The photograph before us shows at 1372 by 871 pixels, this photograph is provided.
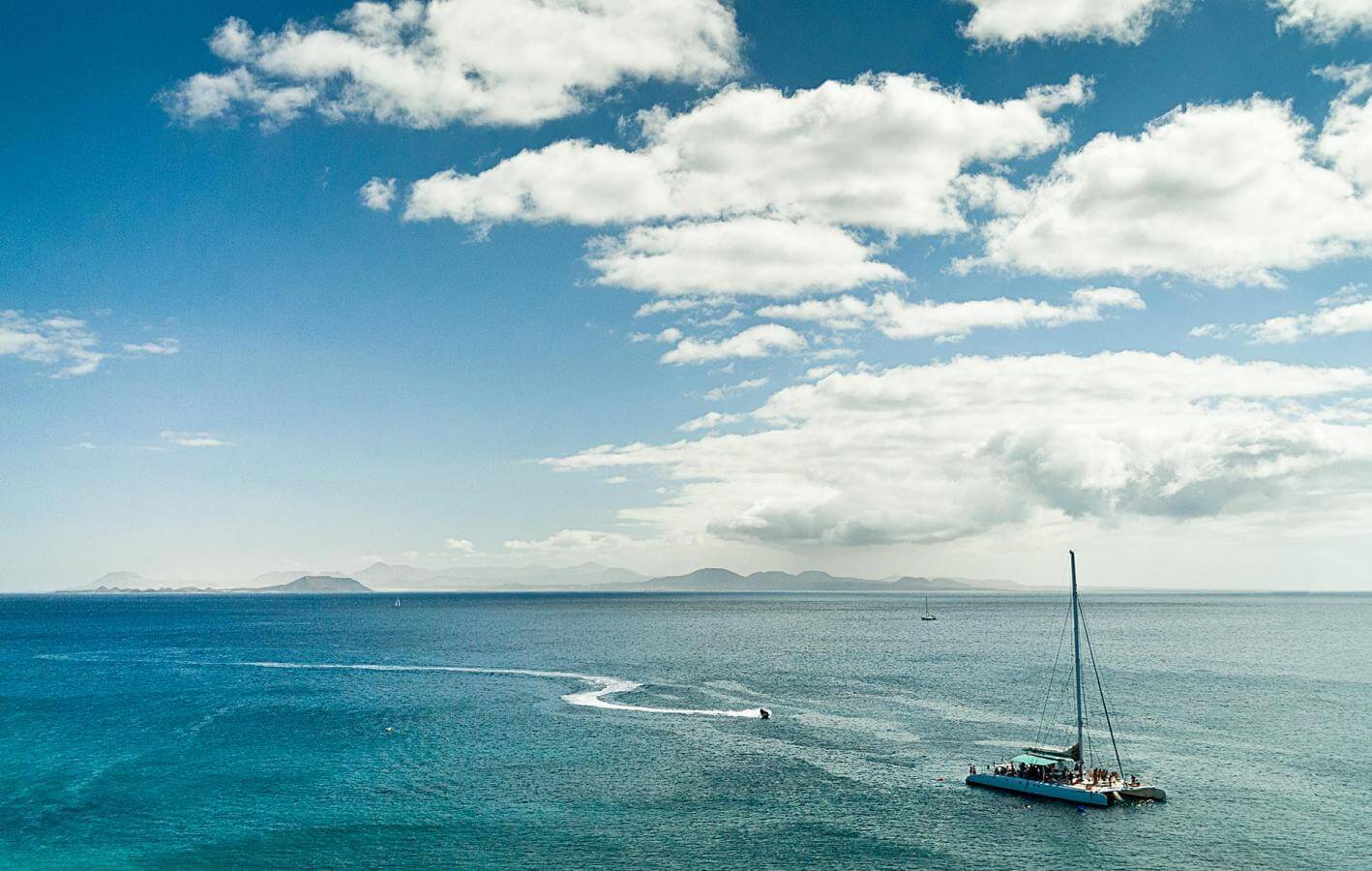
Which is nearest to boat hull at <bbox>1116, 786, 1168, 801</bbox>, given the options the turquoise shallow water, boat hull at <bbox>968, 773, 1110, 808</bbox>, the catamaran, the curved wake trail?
the catamaran

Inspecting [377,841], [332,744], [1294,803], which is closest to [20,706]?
[332,744]

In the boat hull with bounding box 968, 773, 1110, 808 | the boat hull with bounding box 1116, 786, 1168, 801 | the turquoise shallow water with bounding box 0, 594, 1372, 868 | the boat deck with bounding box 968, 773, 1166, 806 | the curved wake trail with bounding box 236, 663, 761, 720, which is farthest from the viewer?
the curved wake trail with bounding box 236, 663, 761, 720

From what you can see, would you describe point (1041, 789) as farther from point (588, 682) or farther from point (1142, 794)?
point (588, 682)

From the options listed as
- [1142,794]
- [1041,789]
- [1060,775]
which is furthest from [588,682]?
[1142,794]

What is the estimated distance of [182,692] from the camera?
14238 cm

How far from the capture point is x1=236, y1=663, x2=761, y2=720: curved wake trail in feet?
394

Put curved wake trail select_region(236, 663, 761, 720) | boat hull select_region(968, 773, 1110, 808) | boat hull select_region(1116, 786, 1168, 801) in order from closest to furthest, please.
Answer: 1. boat hull select_region(968, 773, 1110, 808)
2. boat hull select_region(1116, 786, 1168, 801)
3. curved wake trail select_region(236, 663, 761, 720)

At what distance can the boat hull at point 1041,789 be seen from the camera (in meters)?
78.3

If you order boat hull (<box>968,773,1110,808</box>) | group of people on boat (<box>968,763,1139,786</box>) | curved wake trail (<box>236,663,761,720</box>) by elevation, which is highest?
group of people on boat (<box>968,763,1139,786</box>)

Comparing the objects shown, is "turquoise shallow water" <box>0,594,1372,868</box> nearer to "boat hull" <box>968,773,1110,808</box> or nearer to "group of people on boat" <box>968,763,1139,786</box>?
"boat hull" <box>968,773,1110,808</box>

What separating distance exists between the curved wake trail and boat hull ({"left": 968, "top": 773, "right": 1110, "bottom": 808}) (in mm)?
37584

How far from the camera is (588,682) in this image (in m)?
148

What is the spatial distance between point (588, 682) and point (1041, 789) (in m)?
82.8

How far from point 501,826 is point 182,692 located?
96480 millimetres
